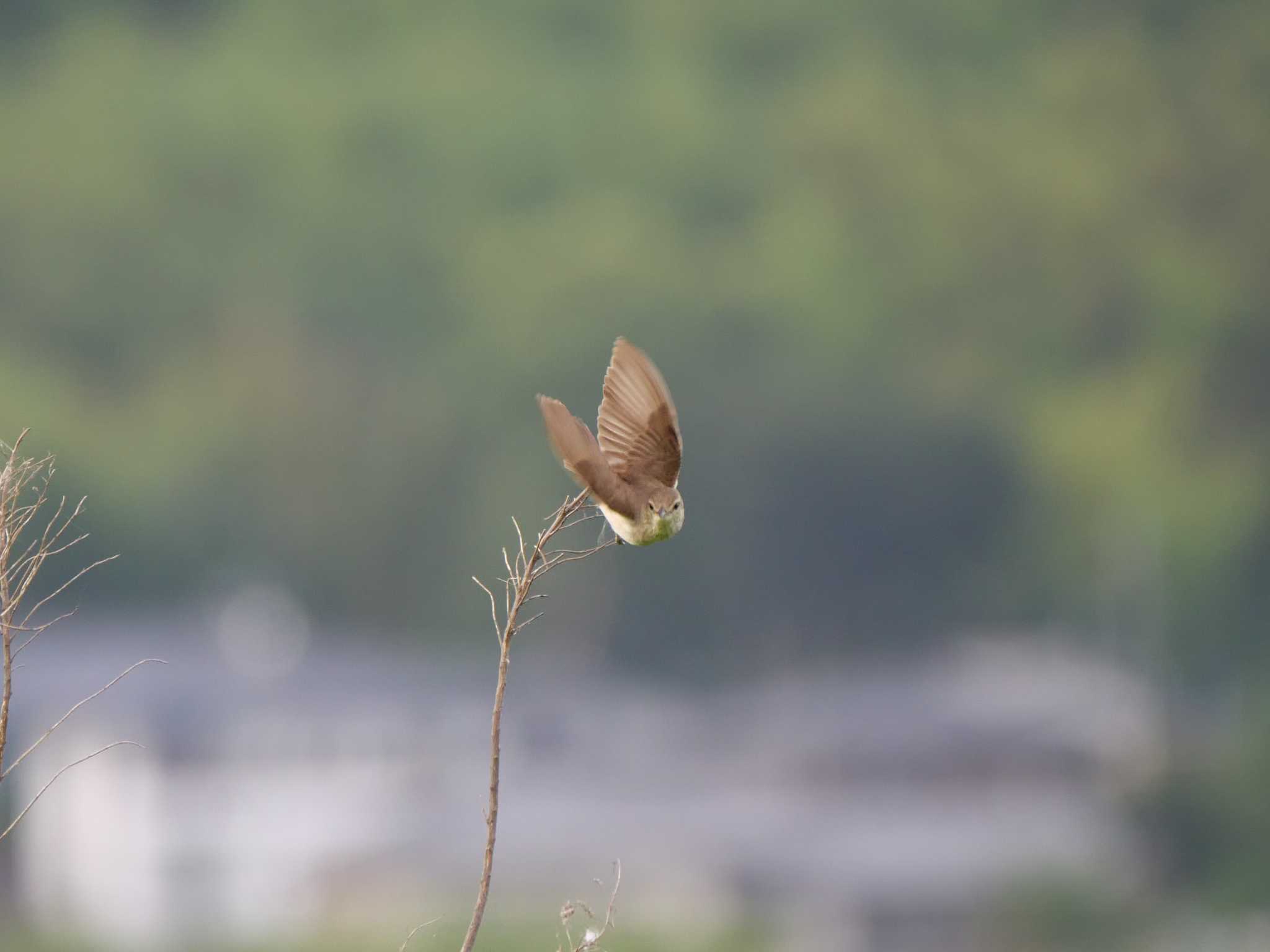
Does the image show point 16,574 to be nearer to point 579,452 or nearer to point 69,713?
point 69,713

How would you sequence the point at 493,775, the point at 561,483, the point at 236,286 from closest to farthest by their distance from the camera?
the point at 493,775, the point at 561,483, the point at 236,286

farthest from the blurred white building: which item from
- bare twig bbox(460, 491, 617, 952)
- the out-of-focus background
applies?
bare twig bbox(460, 491, 617, 952)

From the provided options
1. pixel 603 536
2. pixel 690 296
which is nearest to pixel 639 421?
pixel 603 536

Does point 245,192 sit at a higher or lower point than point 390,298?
higher

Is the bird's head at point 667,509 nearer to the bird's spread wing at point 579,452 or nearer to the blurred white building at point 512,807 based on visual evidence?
the bird's spread wing at point 579,452

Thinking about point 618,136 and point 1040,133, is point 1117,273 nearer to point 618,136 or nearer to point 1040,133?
point 1040,133

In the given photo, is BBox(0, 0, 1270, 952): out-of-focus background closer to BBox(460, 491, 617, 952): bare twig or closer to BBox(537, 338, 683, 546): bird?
BBox(537, 338, 683, 546): bird

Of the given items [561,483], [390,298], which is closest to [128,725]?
[561,483]

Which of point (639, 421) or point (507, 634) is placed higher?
point (639, 421)
